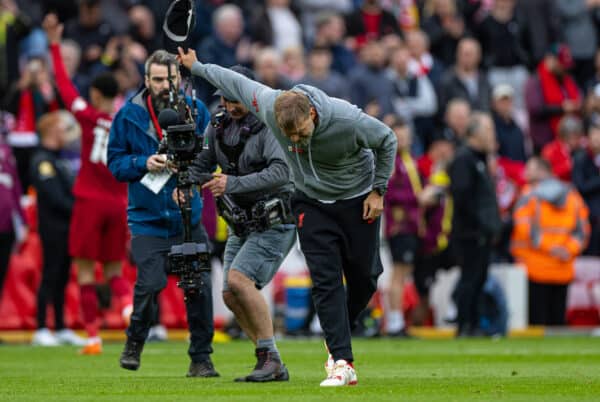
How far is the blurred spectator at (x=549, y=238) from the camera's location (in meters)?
20.9

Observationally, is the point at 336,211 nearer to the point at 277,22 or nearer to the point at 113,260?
the point at 113,260

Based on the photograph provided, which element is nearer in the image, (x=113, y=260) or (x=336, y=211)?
(x=336, y=211)

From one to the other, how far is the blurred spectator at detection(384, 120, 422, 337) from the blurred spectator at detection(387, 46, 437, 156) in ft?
12.6

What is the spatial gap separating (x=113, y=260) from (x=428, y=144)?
29.8 ft

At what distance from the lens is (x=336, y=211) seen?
10.5m

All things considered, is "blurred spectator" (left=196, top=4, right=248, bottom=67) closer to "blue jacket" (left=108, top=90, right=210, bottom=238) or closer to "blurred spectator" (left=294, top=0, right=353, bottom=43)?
"blurred spectator" (left=294, top=0, right=353, bottom=43)

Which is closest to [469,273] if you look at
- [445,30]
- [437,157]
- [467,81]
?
[437,157]

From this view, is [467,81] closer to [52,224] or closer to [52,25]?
[52,224]

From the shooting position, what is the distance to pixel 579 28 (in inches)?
1009

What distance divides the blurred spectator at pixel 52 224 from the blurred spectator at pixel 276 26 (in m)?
6.02

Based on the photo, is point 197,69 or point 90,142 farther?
point 90,142

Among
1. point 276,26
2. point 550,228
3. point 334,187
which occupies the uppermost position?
point 276,26

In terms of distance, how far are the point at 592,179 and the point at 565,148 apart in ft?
3.77

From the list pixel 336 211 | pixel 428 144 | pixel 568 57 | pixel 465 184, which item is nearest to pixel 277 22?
pixel 428 144
